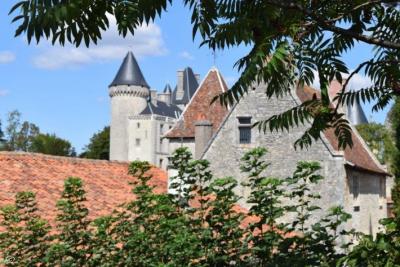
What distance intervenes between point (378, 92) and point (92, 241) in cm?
447

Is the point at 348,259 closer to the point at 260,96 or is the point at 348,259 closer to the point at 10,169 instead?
the point at 10,169

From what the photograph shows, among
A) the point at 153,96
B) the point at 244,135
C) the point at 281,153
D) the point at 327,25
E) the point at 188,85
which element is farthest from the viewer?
the point at 188,85

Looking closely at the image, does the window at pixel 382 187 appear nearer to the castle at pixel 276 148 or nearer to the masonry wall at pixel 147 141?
the castle at pixel 276 148

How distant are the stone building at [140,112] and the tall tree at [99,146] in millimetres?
1338

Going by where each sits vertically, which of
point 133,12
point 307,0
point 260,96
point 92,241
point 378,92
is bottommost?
point 92,241

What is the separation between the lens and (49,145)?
85688 millimetres

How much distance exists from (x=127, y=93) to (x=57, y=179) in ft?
269

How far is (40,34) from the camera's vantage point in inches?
101

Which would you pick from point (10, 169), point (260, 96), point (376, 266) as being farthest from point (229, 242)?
point (260, 96)

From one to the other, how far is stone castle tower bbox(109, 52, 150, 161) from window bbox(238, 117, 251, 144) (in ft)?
239

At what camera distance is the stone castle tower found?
313ft

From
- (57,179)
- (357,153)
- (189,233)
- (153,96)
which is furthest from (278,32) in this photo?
(153,96)

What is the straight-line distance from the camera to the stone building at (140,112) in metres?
88.8

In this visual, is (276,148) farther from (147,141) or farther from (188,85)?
(188,85)
